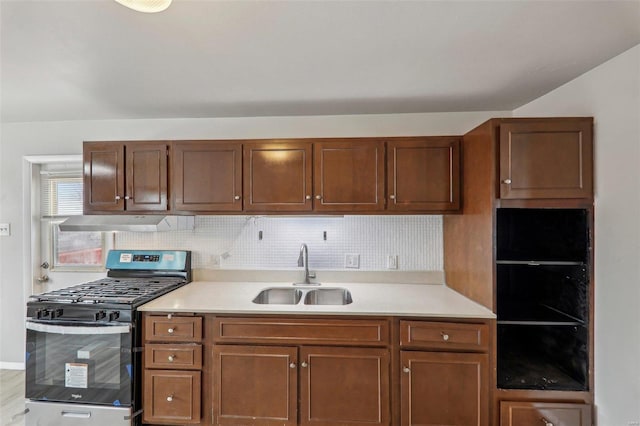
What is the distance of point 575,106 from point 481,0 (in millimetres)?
1147

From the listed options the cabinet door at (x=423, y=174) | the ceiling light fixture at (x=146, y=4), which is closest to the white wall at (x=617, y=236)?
the cabinet door at (x=423, y=174)

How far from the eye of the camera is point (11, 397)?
2.45 m

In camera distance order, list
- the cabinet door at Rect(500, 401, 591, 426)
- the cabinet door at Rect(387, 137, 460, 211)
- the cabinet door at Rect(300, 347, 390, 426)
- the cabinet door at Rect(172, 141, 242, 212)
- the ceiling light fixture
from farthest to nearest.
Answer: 1. the cabinet door at Rect(172, 141, 242, 212)
2. the cabinet door at Rect(387, 137, 460, 211)
3. the cabinet door at Rect(300, 347, 390, 426)
4. the cabinet door at Rect(500, 401, 591, 426)
5. the ceiling light fixture

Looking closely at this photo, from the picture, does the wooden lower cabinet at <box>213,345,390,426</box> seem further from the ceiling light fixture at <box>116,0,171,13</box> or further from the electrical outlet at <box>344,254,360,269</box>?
the ceiling light fixture at <box>116,0,171,13</box>

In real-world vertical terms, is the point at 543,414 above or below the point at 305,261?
below

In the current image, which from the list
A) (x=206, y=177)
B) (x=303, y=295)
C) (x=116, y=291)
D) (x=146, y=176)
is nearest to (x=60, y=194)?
(x=146, y=176)

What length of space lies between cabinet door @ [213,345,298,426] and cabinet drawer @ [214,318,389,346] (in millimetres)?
66

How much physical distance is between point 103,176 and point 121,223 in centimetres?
43

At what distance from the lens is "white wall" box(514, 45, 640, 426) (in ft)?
4.83

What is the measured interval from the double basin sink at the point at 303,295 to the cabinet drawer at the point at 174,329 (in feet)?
1.89

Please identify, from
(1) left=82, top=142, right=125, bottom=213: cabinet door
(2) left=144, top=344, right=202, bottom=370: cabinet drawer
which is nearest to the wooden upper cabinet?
(1) left=82, top=142, right=125, bottom=213: cabinet door

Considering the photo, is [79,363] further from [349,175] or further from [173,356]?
[349,175]

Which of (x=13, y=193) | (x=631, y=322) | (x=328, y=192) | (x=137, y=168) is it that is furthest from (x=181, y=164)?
(x=631, y=322)

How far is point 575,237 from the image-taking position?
5.86 feet
